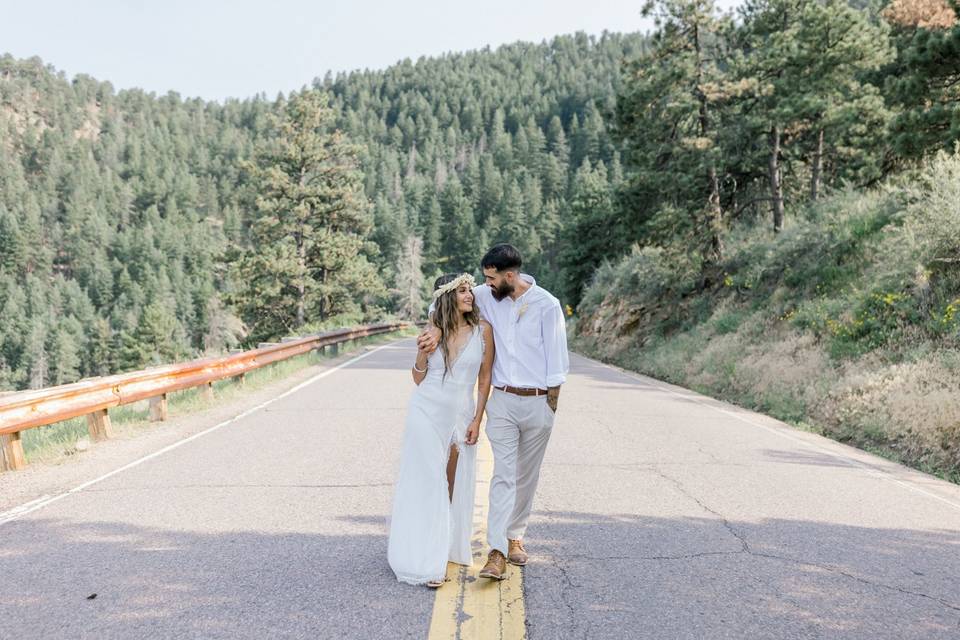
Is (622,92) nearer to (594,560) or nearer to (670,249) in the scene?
(670,249)

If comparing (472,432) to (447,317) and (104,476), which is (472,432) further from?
(104,476)

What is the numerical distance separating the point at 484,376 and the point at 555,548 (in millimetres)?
1296

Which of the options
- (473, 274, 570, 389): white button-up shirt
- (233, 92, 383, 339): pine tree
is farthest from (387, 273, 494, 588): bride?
(233, 92, 383, 339): pine tree

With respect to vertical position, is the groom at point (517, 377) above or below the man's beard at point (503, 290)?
below

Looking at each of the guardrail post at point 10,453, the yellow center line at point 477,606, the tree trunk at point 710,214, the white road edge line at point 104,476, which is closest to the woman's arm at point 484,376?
the yellow center line at point 477,606

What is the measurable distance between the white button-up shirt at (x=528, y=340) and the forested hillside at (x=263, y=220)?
21.9 meters

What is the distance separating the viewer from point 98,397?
7.95 m

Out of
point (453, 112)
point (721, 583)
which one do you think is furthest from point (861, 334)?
point (453, 112)

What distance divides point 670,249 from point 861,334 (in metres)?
10.7

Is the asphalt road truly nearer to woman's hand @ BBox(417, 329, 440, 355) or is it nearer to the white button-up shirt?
the white button-up shirt

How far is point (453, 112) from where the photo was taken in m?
195

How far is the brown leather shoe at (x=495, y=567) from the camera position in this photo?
395cm

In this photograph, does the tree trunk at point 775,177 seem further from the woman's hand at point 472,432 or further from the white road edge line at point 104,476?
the woman's hand at point 472,432

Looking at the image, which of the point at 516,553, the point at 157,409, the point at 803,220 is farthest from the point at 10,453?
the point at 803,220
